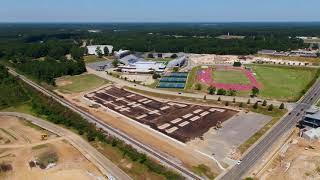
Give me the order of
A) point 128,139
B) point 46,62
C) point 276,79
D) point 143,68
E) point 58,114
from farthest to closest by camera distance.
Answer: point 46,62
point 143,68
point 276,79
point 58,114
point 128,139

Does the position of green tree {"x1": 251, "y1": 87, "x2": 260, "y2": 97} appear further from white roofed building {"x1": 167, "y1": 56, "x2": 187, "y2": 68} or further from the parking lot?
white roofed building {"x1": 167, "y1": 56, "x2": 187, "y2": 68}

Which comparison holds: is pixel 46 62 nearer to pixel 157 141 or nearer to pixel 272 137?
pixel 157 141

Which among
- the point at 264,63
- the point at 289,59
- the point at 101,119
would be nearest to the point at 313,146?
the point at 101,119

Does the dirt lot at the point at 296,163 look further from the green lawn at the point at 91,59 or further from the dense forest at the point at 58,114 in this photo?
the green lawn at the point at 91,59

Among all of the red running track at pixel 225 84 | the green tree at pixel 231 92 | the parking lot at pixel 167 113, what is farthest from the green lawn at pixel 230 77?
the parking lot at pixel 167 113

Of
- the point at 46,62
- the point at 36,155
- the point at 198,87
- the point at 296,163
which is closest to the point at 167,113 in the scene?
the point at 198,87

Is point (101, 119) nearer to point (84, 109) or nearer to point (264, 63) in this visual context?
point (84, 109)
